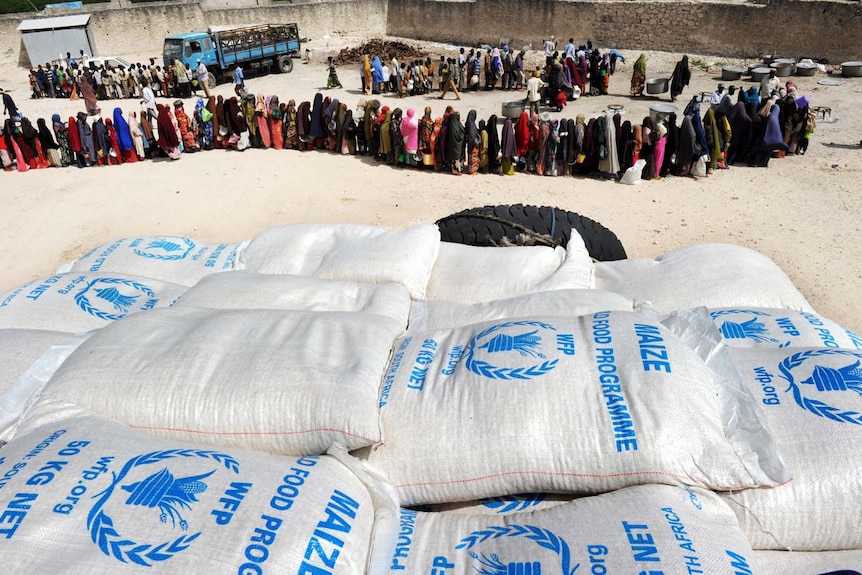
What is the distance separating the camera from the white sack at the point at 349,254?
3.51 meters

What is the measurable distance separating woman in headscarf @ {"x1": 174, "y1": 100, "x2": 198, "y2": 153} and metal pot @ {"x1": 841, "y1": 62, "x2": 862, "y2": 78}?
45.5ft

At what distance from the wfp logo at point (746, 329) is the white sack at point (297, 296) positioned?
1.70 meters

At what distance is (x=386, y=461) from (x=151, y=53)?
22263 mm

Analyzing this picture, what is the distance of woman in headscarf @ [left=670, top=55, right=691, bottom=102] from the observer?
11602 millimetres

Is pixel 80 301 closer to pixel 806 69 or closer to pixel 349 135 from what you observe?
pixel 349 135

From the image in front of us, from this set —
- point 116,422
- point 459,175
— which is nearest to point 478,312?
point 116,422

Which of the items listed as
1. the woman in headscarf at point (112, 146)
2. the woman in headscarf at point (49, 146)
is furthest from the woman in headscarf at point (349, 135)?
the woman in headscarf at point (49, 146)

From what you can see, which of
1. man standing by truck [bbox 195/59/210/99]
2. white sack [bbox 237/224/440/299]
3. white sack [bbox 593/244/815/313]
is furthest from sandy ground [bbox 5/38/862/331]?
man standing by truck [bbox 195/59/210/99]

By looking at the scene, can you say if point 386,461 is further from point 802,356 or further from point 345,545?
point 802,356

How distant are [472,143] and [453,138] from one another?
0.94 ft

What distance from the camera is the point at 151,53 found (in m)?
20.0

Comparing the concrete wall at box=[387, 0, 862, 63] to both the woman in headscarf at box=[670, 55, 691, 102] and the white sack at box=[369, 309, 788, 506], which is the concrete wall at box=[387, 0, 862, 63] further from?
the white sack at box=[369, 309, 788, 506]

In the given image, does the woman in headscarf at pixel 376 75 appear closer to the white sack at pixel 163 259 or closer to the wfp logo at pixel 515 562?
the white sack at pixel 163 259

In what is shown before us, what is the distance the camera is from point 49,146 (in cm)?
911
